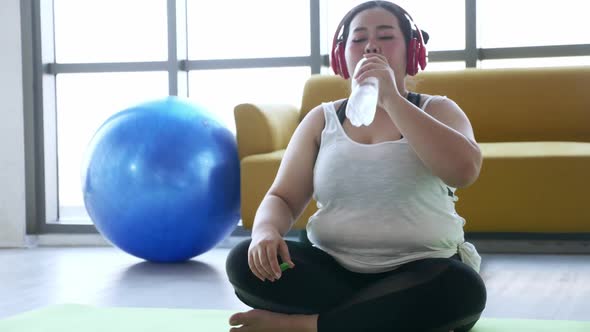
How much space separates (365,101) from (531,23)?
258 centimetres

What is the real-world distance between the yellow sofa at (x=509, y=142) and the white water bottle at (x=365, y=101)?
1.62 metres

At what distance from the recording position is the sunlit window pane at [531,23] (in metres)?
3.62

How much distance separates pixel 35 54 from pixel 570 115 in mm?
2425

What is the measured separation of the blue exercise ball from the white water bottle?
5.21 ft

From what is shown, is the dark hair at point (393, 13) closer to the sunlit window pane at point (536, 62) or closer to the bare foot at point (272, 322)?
the bare foot at point (272, 322)

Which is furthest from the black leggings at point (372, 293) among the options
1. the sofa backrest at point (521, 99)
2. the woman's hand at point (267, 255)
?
the sofa backrest at point (521, 99)

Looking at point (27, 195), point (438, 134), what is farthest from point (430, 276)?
point (27, 195)

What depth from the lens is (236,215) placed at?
3094 mm

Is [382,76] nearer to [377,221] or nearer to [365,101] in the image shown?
[365,101]

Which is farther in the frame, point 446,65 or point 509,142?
point 446,65

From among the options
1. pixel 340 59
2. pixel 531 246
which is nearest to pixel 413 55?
pixel 340 59

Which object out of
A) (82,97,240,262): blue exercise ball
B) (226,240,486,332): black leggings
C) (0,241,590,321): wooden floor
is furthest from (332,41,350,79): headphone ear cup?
(82,97,240,262): blue exercise ball

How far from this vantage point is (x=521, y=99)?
11.1 ft

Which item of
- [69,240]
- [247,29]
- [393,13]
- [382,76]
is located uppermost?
[247,29]
